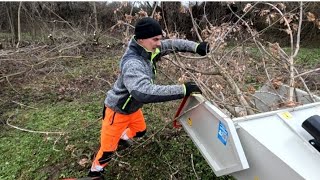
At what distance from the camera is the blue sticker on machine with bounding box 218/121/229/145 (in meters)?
2.16

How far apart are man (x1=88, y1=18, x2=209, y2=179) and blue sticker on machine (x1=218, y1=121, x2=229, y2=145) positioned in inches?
16.2

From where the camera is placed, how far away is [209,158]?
2.53 metres

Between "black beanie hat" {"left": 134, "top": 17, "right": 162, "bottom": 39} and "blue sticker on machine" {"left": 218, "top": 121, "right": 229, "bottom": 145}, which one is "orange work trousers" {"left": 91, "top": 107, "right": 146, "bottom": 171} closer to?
"black beanie hat" {"left": 134, "top": 17, "right": 162, "bottom": 39}

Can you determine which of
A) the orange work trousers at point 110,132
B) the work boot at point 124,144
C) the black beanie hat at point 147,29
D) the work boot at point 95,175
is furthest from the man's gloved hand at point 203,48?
the work boot at point 95,175

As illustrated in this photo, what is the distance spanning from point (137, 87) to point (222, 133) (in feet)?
2.43

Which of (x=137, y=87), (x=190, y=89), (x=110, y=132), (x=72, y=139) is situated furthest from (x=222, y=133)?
(x=72, y=139)

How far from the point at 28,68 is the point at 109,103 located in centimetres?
442

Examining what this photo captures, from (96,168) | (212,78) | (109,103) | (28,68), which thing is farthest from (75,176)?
(28,68)

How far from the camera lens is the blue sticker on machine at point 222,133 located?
2.16 meters

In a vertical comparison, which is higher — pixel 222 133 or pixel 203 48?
pixel 203 48

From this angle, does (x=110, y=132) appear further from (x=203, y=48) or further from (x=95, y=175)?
(x=203, y=48)

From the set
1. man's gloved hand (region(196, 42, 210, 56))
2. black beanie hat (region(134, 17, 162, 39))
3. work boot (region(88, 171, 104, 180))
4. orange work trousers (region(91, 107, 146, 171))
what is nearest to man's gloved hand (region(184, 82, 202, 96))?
black beanie hat (region(134, 17, 162, 39))

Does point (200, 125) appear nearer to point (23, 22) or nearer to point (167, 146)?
point (167, 146)

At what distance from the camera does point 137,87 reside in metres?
2.58
